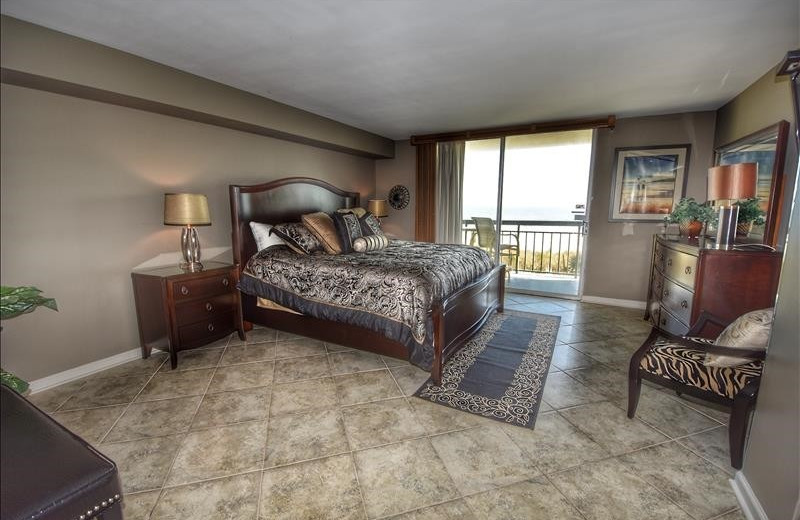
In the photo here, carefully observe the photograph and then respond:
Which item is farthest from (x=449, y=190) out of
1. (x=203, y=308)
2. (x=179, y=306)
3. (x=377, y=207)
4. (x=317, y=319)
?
(x=179, y=306)

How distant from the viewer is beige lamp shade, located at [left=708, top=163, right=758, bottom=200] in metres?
2.55

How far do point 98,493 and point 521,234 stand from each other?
6176 millimetres

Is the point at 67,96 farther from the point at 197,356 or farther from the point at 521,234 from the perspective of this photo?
the point at 521,234

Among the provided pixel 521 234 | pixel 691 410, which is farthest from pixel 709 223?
pixel 521 234

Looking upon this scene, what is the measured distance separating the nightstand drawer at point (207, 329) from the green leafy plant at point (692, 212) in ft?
14.2

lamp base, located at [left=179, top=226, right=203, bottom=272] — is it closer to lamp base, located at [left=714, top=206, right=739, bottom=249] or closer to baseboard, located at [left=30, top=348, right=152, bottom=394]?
baseboard, located at [left=30, top=348, right=152, bottom=394]

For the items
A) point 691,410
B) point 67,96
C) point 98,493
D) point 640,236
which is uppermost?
point 67,96

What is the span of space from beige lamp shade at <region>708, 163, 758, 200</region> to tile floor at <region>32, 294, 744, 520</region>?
1.54 metres

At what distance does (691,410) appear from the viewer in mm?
2223

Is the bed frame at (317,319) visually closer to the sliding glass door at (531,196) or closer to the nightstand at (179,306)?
the nightstand at (179,306)

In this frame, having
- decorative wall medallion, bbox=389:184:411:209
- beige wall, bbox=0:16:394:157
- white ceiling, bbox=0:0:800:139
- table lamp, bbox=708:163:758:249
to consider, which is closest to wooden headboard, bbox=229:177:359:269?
beige wall, bbox=0:16:394:157

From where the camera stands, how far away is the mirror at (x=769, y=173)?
104 inches

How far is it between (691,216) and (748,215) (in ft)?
1.38

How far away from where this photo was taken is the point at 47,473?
0.87 meters
